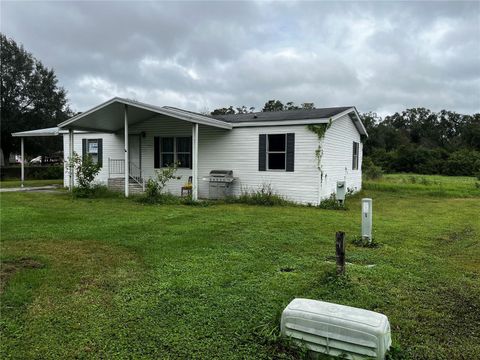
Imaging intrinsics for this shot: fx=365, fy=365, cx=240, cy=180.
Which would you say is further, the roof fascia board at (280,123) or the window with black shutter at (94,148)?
the window with black shutter at (94,148)

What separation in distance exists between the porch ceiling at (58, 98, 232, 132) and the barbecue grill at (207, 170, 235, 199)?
164 cm

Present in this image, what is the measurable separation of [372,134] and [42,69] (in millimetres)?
38966

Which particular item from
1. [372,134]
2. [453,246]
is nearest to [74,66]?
[453,246]

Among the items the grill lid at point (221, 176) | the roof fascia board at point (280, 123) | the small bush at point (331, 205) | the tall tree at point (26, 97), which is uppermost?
the tall tree at point (26, 97)

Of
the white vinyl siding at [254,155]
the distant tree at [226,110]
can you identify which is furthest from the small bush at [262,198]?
the distant tree at [226,110]

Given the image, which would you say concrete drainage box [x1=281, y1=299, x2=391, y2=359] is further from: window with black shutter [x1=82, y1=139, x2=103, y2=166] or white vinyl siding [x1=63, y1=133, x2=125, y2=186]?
window with black shutter [x1=82, y1=139, x2=103, y2=166]

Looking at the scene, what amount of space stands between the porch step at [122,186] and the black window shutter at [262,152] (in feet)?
15.5

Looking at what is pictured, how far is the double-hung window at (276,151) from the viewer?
39.3ft

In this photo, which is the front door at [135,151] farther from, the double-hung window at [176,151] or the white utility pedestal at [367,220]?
the white utility pedestal at [367,220]

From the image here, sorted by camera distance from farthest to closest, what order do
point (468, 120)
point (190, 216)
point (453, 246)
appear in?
point (468, 120) → point (190, 216) → point (453, 246)

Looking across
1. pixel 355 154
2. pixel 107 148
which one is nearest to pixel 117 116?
pixel 107 148

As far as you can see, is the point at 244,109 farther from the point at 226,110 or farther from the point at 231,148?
the point at 231,148

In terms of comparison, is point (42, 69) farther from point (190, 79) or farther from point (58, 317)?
point (58, 317)

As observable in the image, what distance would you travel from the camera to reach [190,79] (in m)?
32.0
